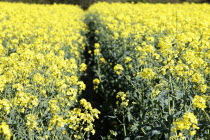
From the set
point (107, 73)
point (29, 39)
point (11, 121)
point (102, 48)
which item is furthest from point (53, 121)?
point (102, 48)

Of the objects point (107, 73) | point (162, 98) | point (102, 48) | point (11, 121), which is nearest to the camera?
point (11, 121)

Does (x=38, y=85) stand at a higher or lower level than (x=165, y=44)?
lower

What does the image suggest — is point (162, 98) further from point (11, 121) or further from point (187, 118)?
point (11, 121)

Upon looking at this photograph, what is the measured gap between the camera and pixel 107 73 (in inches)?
283

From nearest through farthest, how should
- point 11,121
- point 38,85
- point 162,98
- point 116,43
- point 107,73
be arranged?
point 11,121, point 162,98, point 38,85, point 107,73, point 116,43

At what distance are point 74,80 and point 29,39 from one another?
2.89 metres

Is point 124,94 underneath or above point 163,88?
underneath

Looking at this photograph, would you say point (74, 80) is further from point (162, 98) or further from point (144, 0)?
point (144, 0)

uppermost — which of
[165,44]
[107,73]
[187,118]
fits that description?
[165,44]

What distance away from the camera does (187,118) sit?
2.77m

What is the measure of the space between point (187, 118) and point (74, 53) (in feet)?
19.6

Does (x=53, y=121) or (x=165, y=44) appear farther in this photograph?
(x=165, y=44)

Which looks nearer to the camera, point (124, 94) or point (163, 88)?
point (163, 88)

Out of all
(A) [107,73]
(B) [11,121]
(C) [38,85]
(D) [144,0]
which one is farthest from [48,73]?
(D) [144,0]
